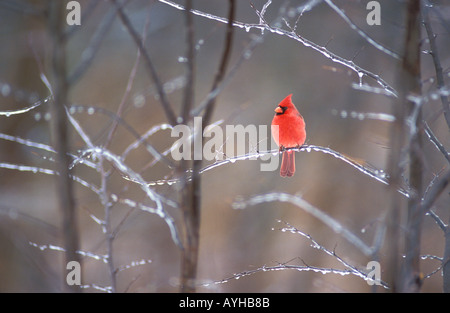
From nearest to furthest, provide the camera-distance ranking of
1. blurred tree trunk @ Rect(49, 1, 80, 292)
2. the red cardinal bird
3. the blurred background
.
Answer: blurred tree trunk @ Rect(49, 1, 80, 292)
the red cardinal bird
the blurred background

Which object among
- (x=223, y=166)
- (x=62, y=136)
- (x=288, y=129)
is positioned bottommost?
(x=62, y=136)

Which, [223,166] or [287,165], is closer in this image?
[287,165]

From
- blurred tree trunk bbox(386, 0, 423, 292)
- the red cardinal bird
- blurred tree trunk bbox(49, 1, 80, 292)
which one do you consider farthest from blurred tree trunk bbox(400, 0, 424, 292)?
the red cardinal bird

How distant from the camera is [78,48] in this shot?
4.11m

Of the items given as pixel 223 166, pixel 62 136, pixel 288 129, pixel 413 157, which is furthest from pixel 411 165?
pixel 223 166

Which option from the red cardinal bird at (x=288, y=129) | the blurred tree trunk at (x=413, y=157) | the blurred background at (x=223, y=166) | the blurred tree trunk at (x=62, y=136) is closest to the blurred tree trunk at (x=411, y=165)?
the blurred tree trunk at (x=413, y=157)

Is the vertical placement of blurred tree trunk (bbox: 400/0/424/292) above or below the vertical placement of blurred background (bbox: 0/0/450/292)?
below

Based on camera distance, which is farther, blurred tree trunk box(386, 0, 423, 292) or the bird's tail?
the bird's tail

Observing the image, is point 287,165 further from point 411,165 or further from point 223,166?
point 223,166

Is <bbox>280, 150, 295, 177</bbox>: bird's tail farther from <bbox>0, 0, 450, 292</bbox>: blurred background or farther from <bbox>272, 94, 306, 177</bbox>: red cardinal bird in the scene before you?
<bbox>0, 0, 450, 292</bbox>: blurred background

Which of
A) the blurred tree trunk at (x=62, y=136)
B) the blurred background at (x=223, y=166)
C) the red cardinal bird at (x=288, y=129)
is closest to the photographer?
the blurred tree trunk at (x=62, y=136)

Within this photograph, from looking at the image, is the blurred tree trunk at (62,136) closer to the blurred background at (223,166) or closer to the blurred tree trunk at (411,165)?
the blurred tree trunk at (411,165)

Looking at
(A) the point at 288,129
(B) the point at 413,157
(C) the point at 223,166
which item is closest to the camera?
(B) the point at 413,157
